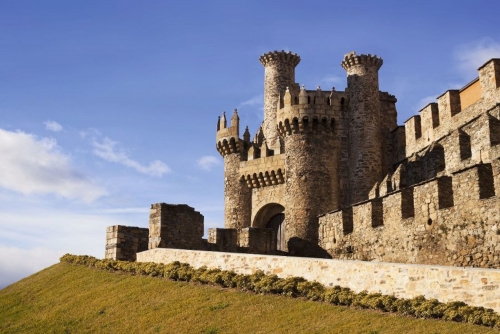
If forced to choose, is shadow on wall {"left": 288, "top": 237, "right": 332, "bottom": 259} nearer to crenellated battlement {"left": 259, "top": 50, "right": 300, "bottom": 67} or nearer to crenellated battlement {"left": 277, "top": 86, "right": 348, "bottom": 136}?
crenellated battlement {"left": 277, "top": 86, "right": 348, "bottom": 136}

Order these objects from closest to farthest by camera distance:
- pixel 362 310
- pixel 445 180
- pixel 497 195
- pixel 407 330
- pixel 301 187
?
pixel 407 330, pixel 362 310, pixel 497 195, pixel 445 180, pixel 301 187

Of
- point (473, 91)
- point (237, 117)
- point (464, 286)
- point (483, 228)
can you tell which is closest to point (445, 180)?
point (483, 228)

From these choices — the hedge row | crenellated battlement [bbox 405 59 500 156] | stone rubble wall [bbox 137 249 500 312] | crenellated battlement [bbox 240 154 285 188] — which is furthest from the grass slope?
crenellated battlement [bbox 405 59 500 156]

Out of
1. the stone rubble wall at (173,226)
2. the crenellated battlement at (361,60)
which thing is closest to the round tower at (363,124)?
the crenellated battlement at (361,60)

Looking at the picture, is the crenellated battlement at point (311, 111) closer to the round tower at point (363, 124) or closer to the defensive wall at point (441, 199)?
the round tower at point (363, 124)

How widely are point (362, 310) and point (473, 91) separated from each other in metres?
15.8

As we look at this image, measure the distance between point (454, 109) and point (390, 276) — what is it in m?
15.6

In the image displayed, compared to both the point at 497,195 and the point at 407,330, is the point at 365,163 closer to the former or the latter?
the point at 497,195

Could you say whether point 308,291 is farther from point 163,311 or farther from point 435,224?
point 435,224

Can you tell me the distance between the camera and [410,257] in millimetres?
26922

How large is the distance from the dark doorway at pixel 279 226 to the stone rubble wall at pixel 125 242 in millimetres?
10260

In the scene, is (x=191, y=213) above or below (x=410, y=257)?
above

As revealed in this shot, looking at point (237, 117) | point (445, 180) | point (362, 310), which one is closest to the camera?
point (362, 310)

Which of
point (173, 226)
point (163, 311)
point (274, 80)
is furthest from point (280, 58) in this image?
point (163, 311)
